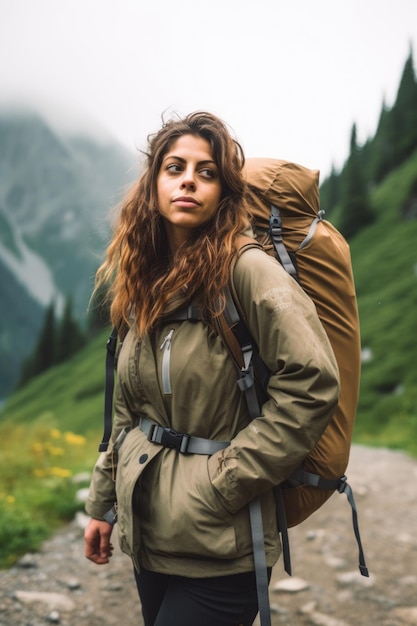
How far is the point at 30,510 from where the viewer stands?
7.28 m

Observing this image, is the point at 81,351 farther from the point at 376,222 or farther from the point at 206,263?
the point at 206,263

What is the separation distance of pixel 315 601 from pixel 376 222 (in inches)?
2456

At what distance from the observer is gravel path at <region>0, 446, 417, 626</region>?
17.1 feet

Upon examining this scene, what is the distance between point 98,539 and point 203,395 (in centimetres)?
135

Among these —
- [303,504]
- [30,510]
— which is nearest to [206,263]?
[303,504]

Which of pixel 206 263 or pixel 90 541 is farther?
pixel 90 541

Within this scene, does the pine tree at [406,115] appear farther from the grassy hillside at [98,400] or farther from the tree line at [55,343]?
the tree line at [55,343]

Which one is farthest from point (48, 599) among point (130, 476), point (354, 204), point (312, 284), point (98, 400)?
point (354, 204)

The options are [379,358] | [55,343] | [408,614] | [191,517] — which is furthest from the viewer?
[55,343]

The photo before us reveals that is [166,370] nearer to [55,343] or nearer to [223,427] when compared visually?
[223,427]

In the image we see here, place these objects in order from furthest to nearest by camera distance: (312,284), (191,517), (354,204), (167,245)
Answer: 1. (354,204)
2. (167,245)
3. (312,284)
4. (191,517)

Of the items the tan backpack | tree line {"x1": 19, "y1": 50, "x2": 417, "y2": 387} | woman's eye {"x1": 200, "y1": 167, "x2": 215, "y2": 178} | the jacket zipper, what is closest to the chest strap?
the jacket zipper

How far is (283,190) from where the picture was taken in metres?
2.85

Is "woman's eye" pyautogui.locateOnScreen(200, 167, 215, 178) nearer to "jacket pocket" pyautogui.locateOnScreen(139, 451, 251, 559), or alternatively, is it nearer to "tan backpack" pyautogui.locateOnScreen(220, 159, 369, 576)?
"tan backpack" pyautogui.locateOnScreen(220, 159, 369, 576)
